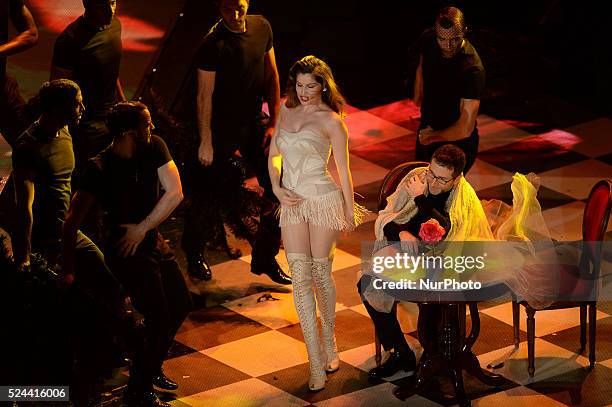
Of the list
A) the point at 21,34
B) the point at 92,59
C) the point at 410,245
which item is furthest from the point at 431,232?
the point at 21,34

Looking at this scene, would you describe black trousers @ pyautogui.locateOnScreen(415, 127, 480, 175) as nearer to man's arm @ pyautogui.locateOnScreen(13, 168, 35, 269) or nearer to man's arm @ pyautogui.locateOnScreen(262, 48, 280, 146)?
man's arm @ pyautogui.locateOnScreen(262, 48, 280, 146)

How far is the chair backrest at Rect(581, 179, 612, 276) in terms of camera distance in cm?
763

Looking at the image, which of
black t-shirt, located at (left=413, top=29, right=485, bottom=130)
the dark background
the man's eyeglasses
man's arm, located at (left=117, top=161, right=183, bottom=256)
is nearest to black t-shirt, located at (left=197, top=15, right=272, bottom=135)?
black t-shirt, located at (left=413, top=29, right=485, bottom=130)

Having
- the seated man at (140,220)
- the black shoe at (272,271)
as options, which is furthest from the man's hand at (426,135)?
the seated man at (140,220)

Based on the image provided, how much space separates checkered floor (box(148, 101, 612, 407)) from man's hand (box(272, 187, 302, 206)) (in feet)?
2.96

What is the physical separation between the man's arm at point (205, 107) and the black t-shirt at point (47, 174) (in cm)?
106

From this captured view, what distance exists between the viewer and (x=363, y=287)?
758 cm

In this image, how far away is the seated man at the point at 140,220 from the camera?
23.3ft

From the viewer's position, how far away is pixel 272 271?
885cm

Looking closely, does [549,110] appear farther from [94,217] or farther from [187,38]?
[94,217]

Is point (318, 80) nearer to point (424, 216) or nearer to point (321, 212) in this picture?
point (321, 212)

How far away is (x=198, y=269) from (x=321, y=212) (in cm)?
173

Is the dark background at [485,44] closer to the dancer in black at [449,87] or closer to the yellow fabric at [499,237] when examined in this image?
the dancer in black at [449,87]

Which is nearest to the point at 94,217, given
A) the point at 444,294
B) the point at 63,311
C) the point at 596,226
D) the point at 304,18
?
the point at 63,311
